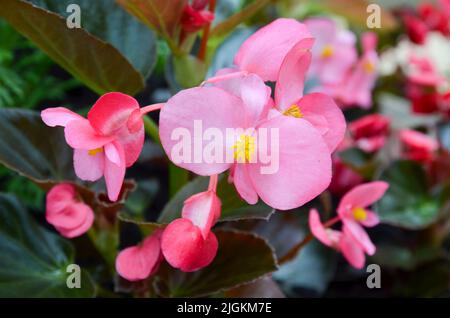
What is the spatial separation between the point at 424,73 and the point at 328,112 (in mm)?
638

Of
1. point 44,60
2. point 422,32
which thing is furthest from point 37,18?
point 422,32

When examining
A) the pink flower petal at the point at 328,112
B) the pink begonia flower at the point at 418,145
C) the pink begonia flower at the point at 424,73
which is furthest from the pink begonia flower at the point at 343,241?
the pink begonia flower at the point at 424,73

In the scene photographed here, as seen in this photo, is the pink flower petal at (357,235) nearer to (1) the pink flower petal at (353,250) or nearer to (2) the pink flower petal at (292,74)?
(1) the pink flower petal at (353,250)

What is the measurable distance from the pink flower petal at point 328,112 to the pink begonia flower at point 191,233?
104 millimetres

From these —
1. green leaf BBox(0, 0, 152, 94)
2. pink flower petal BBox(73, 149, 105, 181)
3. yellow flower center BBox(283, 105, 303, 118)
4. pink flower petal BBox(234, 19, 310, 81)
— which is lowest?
pink flower petal BBox(73, 149, 105, 181)

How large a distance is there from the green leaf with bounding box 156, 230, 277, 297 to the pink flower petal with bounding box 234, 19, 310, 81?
0.57 ft

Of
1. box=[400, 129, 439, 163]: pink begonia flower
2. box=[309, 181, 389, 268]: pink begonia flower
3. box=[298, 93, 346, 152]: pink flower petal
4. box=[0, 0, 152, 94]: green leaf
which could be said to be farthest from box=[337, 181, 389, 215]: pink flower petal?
box=[400, 129, 439, 163]: pink begonia flower

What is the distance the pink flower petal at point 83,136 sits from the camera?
46 centimetres

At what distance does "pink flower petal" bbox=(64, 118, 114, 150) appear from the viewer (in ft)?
1.51

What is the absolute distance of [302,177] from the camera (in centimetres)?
46

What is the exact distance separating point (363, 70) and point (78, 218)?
62cm

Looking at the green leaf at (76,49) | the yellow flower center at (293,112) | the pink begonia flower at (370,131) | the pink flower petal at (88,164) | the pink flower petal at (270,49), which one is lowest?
the pink flower petal at (88,164)

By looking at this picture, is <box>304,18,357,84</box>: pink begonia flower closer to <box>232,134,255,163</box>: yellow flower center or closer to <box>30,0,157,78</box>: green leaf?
<box>30,0,157,78</box>: green leaf

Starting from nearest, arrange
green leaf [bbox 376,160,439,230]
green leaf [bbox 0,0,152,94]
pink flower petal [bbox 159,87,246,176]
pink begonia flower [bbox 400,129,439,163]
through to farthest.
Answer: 1. pink flower petal [bbox 159,87,246,176]
2. green leaf [bbox 0,0,152,94]
3. green leaf [bbox 376,160,439,230]
4. pink begonia flower [bbox 400,129,439,163]
